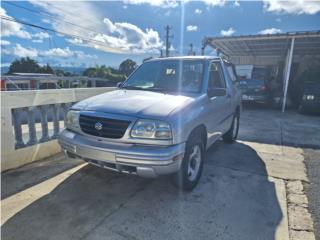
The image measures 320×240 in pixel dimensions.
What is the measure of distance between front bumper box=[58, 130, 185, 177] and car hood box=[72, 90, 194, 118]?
1.22ft

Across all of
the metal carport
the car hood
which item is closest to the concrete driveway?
the car hood

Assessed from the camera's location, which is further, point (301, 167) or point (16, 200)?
point (301, 167)

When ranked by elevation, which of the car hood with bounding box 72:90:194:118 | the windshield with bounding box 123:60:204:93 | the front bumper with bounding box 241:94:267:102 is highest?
the windshield with bounding box 123:60:204:93

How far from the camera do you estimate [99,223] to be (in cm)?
259

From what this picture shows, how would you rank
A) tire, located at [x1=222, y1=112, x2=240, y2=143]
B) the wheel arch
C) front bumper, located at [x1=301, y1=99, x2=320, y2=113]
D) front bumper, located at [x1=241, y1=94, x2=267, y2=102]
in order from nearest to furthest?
the wheel arch, tire, located at [x1=222, y1=112, x2=240, y2=143], front bumper, located at [x1=301, y1=99, x2=320, y2=113], front bumper, located at [x1=241, y1=94, x2=267, y2=102]

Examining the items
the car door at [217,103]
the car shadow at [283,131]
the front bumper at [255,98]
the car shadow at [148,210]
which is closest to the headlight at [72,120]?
the car shadow at [148,210]

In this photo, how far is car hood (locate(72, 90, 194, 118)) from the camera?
276 cm

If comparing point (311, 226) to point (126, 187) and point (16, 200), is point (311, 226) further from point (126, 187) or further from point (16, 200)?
point (16, 200)

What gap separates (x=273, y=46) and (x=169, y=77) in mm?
13841

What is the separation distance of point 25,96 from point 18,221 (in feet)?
6.74

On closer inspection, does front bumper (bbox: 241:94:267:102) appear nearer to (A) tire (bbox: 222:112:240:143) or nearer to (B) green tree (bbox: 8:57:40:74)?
(A) tire (bbox: 222:112:240:143)

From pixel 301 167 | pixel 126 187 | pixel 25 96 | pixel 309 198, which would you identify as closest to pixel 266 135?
pixel 301 167

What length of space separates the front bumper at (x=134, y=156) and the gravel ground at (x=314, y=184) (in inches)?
66.5

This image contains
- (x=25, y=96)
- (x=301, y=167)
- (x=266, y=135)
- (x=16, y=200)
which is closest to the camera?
(x=16, y=200)
